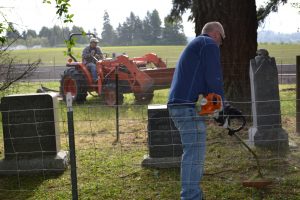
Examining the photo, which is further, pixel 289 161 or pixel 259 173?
pixel 289 161

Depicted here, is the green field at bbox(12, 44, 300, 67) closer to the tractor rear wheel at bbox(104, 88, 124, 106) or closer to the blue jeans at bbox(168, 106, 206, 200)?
the tractor rear wheel at bbox(104, 88, 124, 106)

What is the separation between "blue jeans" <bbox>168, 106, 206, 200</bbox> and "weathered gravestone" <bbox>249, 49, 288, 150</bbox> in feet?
9.34

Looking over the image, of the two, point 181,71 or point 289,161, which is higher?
point 181,71

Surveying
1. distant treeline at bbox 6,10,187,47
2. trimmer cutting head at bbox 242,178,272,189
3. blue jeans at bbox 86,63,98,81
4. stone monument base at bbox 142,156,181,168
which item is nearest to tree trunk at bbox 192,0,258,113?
stone monument base at bbox 142,156,181,168

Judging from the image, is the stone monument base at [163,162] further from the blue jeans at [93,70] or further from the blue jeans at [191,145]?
the blue jeans at [93,70]

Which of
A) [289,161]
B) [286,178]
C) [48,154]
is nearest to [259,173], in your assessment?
[286,178]

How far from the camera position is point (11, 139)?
7.00 meters

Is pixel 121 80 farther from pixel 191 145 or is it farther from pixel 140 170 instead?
pixel 191 145

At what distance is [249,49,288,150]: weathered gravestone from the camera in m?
7.45

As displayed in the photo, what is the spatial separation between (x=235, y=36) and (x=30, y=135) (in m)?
4.72

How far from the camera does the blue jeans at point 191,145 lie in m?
4.74

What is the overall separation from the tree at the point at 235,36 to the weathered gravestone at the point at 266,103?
1.96 meters

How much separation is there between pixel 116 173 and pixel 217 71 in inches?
110

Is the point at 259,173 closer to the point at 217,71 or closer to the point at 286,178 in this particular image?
the point at 286,178
